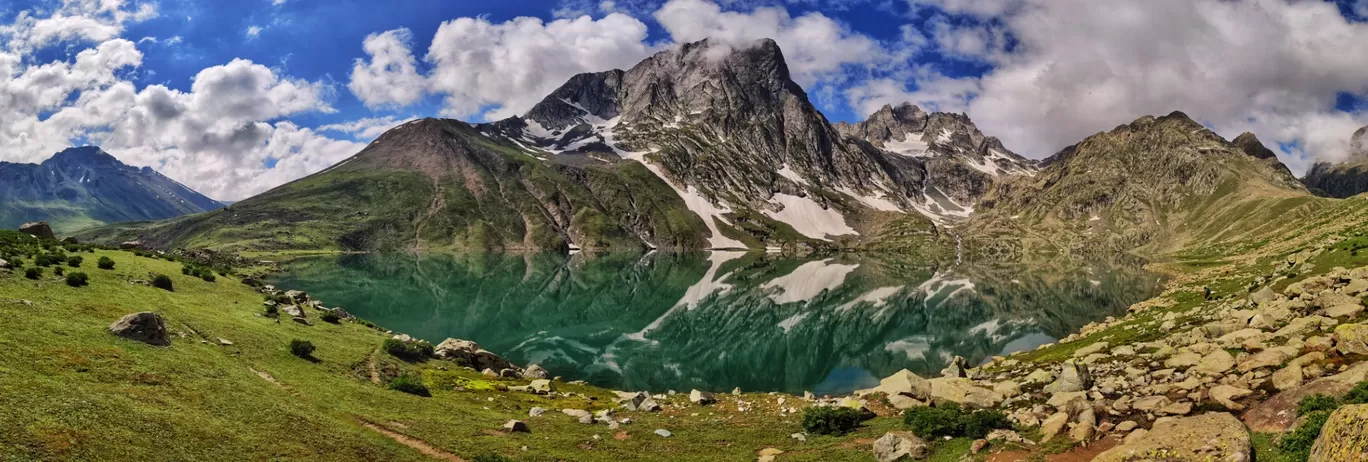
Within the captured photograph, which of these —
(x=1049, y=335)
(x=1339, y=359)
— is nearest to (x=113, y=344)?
(x=1339, y=359)

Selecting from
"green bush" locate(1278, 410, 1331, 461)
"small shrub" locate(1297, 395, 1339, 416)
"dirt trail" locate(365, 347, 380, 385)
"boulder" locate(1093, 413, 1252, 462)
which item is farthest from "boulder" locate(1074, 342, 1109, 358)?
"dirt trail" locate(365, 347, 380, 385)

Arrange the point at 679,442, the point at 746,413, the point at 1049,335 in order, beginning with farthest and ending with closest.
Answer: the point at 1049,335
the point at 746,413
the point at 679,442

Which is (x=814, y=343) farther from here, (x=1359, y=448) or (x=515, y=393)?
(x=1359, y=448)

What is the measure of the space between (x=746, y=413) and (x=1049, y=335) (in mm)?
62469

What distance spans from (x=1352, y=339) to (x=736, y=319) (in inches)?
3364

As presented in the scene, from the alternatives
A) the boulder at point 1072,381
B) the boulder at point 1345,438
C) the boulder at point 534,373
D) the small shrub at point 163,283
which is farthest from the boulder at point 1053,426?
the small shrub at point 163,283

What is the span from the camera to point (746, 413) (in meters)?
38.6

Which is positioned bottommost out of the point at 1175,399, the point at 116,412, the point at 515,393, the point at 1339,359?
the point at 515,393

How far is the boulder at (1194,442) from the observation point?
15375mm

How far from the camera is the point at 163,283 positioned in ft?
155

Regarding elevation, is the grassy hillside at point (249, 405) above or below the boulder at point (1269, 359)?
below

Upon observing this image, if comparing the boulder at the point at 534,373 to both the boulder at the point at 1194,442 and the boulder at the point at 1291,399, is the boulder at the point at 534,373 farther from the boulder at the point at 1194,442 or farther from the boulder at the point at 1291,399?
the boulder at the point at 1291,399

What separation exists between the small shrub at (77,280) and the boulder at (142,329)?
13327 millimetres

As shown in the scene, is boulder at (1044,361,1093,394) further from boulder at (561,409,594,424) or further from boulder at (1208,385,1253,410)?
boulder at (561,409,594,424)
